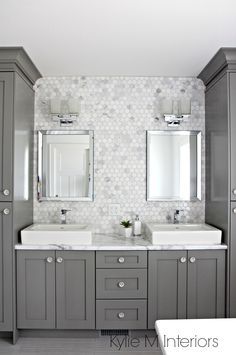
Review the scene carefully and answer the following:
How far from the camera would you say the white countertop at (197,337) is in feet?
3.32

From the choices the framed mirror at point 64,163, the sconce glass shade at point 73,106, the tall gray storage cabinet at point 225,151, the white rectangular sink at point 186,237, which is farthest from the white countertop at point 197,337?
the sconce glass shade at point 73,106

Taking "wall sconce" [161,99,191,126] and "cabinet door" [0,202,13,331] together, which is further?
"wall sconce" [161,99,191,126]

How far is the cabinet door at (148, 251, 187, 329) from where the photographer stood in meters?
2.68

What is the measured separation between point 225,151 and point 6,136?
184 centimetres

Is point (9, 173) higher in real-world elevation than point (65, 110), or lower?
lower

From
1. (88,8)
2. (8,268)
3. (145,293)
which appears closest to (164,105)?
(88,8)

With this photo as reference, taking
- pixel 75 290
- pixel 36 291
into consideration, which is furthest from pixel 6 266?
pixel 75 290

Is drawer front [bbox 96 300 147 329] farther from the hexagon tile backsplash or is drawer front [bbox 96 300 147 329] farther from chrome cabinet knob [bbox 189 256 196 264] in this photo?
the hexagon tile backsplash

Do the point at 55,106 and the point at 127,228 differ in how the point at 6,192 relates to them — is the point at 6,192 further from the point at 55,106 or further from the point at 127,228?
the point at 127,228

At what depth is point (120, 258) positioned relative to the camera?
105 inches

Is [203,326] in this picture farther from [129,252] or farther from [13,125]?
[13,125]

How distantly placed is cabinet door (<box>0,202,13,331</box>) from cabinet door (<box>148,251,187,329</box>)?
117 cm

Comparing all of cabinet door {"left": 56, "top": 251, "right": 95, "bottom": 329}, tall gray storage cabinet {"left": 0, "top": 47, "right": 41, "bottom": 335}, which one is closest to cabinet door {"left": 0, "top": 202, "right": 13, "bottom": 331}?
tall gray storage cabinet {"left": 0, "top": 47, "right": 41, "bottom": 335}

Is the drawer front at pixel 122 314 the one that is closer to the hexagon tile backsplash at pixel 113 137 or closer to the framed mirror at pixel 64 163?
the hexagon tile backsplash at pixel 113 137
